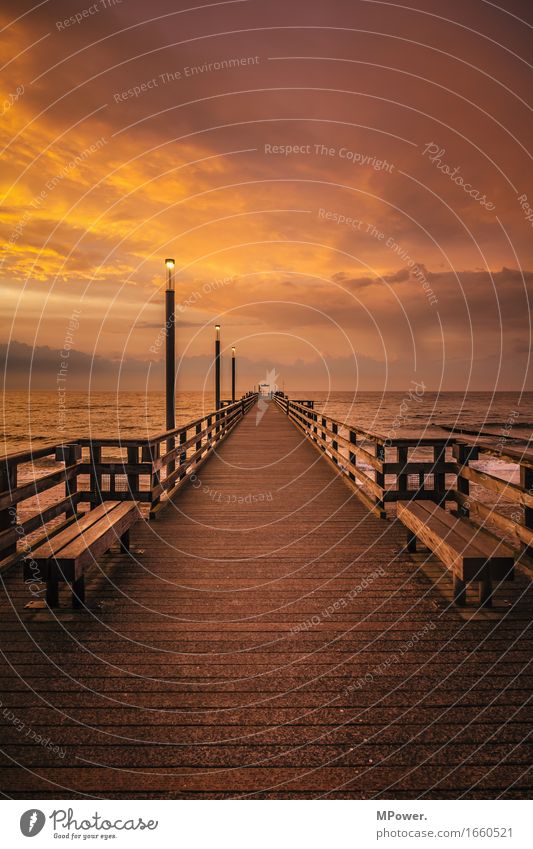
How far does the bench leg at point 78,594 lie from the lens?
434cm

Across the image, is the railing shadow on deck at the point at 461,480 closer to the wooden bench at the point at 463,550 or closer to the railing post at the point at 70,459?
the wooden bench at the point at 463,550

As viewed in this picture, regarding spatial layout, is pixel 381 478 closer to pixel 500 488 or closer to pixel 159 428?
pixel 500 488

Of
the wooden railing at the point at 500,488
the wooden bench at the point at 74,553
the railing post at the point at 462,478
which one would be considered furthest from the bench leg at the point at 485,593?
the wooden bench at the point at 74,553

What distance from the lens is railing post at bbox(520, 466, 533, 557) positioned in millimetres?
4508

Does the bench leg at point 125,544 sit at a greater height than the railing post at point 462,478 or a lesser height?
lesser

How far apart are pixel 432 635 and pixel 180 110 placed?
630 inches

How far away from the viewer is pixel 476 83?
10.5 m

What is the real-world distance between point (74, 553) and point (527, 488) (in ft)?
12.9

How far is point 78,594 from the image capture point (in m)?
4.37

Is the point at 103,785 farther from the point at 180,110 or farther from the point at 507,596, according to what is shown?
the point at 180,110
